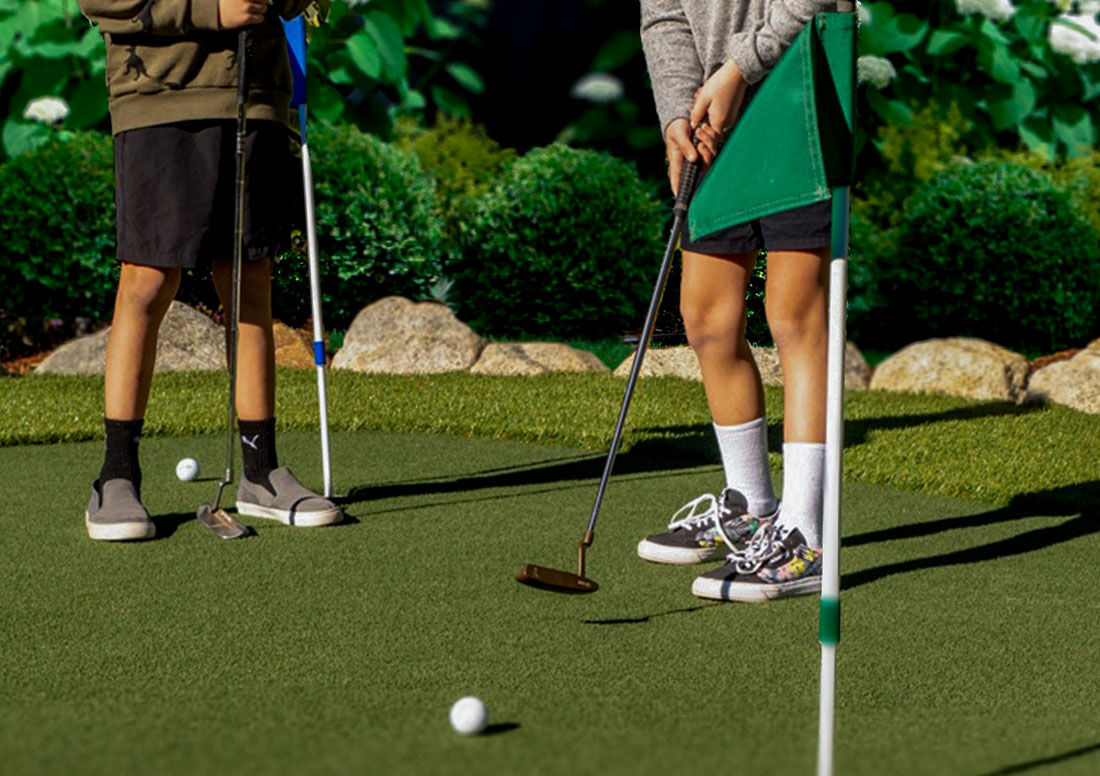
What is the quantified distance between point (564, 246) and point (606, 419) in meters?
2.22

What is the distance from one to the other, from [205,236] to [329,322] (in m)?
4.16

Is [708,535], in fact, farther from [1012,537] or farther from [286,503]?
[286,503]

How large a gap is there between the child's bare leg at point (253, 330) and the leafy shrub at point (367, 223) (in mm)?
3408

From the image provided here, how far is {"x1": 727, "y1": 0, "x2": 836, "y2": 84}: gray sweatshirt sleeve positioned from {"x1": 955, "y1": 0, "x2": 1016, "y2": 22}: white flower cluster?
6950 mm

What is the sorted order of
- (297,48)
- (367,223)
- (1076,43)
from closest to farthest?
1. (297,48)
2. (367,223)
3. (1076,43)

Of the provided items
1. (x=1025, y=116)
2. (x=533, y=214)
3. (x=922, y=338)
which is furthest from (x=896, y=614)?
(x=1025, y=116)

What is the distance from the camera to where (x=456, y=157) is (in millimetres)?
10109

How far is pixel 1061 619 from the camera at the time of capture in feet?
11.2

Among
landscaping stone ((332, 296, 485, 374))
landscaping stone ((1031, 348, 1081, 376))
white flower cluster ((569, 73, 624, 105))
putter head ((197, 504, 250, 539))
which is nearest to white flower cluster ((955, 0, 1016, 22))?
white flower cluster ((569, 73, 624, 105))

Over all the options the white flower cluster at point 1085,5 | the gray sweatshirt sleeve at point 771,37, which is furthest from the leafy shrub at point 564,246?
the gray sweatshirt sleeve at point 771,37

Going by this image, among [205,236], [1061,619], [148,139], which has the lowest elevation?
[1061,619]

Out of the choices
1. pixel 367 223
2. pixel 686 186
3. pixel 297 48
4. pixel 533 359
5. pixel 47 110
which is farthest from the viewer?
pixel 47 110

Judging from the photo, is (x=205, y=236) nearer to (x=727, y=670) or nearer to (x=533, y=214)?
(x=727, y=670)

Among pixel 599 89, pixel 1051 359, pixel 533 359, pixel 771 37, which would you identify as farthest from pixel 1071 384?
pixel 771 37
